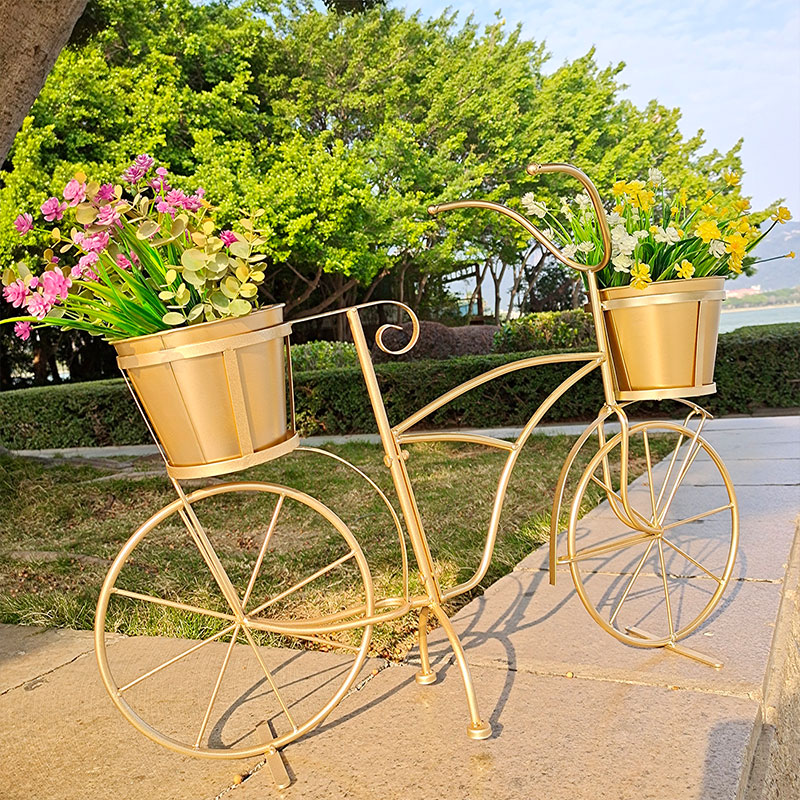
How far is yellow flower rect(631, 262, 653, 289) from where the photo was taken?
2219mm

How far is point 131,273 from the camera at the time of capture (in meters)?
1.85

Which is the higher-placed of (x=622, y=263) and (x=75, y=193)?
(x=75, y=193)

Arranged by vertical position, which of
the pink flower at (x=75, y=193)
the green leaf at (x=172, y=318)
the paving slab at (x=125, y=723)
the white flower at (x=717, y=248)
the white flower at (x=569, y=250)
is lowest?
the paving slab at (x=125, y=723)

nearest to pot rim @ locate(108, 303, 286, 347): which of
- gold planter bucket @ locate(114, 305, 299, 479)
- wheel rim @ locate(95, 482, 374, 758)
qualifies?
gold planter bucket @ locate(114, 305, 299, 479)

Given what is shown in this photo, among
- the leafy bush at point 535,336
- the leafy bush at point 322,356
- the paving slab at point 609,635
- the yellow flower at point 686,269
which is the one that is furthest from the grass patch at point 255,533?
the leafy bush at point 535,336

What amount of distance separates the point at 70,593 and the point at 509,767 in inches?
100

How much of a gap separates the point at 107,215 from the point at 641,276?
4.56ft

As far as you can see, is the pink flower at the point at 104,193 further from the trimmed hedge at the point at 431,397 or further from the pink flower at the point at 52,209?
the trimmed hedge at the point at 431,397

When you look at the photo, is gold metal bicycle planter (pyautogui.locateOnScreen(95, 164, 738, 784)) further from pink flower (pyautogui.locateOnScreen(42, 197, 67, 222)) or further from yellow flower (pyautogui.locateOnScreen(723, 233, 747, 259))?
pink flower (pyautogui.locateOnScreen(42, 197, 67, 222))

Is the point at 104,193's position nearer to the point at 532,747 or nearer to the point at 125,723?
the point at 125,723

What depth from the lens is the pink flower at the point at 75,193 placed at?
1772 mm

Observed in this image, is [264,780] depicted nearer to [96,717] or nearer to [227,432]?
[96,717]

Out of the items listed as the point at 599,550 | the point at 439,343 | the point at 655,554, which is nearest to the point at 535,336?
the point at 439,343

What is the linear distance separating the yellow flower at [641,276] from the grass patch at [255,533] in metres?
1.44
